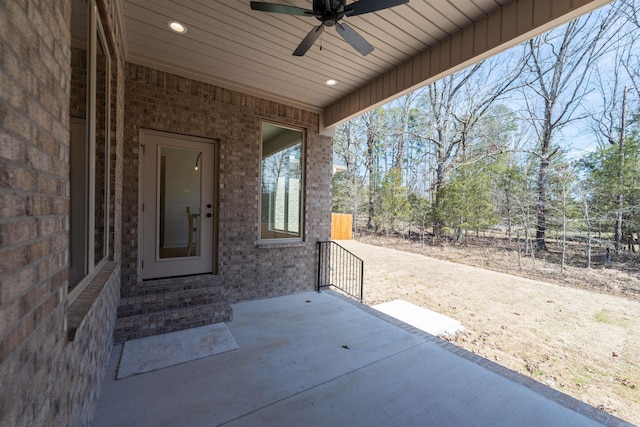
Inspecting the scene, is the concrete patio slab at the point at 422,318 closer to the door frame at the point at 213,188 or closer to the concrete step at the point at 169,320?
the concrete step at the point at 169,320

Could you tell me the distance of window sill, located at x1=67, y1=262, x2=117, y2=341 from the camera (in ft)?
3.74

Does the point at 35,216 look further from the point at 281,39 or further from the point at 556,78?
the point at 556,78

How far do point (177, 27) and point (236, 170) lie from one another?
170 cm

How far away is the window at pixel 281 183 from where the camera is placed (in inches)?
167

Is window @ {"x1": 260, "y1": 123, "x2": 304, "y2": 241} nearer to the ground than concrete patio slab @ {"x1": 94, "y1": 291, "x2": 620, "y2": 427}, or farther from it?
farther from it

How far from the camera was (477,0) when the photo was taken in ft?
7.61

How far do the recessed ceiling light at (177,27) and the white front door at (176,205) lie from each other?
1.22 m

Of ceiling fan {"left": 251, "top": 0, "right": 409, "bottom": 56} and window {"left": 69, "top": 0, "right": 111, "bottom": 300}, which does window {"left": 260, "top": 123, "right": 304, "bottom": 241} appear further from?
window {"left": 69, "top": 0, "right": 111, "bottom": 300}

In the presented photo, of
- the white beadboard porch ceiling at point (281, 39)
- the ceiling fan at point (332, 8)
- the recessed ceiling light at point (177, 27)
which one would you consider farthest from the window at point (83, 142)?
the ceiling fan at point (332, 8)

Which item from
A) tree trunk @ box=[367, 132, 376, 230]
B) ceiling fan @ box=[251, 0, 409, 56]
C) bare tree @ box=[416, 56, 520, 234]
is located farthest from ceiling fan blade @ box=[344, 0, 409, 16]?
tree trunk @ box=[367, 132, 376, 230]

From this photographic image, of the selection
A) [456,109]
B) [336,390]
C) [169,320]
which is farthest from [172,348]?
[456,109]

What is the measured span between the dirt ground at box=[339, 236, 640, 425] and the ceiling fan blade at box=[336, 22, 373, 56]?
3600 millimetres

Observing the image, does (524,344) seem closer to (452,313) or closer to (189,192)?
(452,313)

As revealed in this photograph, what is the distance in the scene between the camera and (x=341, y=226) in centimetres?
1236
